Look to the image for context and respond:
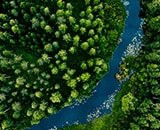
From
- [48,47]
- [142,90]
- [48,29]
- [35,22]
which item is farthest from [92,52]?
[35,22]

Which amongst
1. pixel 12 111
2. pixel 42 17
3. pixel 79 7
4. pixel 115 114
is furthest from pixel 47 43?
pixel 115 114

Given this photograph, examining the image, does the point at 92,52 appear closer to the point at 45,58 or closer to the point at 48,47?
the point at 48,47

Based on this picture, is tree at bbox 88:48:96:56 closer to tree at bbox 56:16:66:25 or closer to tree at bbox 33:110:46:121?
tree at bbox 56:16:66:25

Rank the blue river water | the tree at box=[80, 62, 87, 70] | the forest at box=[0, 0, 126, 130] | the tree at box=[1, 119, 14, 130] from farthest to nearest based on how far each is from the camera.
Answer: the blue river water < the tree at box=[80, 62, 87, 70] < the forest at box=[0, 0, 126, 130] < the tree at box=[1, 119, 14, 130]

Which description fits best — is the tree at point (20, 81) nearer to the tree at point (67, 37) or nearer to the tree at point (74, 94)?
the tree at point (74, 94)

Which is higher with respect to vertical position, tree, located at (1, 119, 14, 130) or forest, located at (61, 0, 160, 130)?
tree, located at (1, 119, 14, 130)

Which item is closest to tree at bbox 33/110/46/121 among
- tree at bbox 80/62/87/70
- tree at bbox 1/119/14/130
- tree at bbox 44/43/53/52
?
tree at bbox 1/119/14/130

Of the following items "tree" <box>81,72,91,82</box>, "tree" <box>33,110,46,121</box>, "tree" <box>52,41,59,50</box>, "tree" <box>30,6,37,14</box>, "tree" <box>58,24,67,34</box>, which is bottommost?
"tree" <box>33,110,46,121</box>

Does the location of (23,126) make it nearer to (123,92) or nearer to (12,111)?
(12,111)
